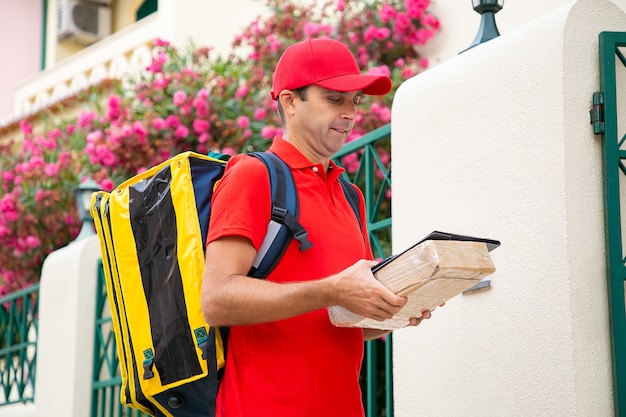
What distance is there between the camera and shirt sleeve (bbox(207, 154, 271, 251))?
2.86 metres

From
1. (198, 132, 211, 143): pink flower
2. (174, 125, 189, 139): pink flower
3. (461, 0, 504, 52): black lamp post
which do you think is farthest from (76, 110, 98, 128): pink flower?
(461, 0, 504, 52): black lamp post

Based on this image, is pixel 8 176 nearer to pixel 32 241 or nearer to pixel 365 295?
pixel 32 241

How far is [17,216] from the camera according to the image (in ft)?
32.3

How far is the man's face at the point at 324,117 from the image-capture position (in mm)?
3111

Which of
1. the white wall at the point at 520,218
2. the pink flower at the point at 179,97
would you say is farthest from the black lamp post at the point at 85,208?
the white wall at the point at 520,218

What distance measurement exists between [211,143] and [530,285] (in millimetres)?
4904

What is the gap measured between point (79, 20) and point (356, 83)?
11612 mm

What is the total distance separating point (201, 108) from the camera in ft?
27.2

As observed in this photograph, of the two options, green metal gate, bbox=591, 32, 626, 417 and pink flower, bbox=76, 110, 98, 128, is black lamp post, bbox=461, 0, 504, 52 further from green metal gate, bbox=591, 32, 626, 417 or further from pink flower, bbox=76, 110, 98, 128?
pink flower, bbox=76, 110, 98, 128

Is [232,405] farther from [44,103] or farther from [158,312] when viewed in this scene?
[44,103]

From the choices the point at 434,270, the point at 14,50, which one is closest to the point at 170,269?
the point at 434,270

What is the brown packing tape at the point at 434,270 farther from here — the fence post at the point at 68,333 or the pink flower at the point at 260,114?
the pink flower at the point at 260,114

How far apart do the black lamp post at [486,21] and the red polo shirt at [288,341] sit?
1626 mm

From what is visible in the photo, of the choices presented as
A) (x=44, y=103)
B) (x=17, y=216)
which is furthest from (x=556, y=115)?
(x=44, y=103)
